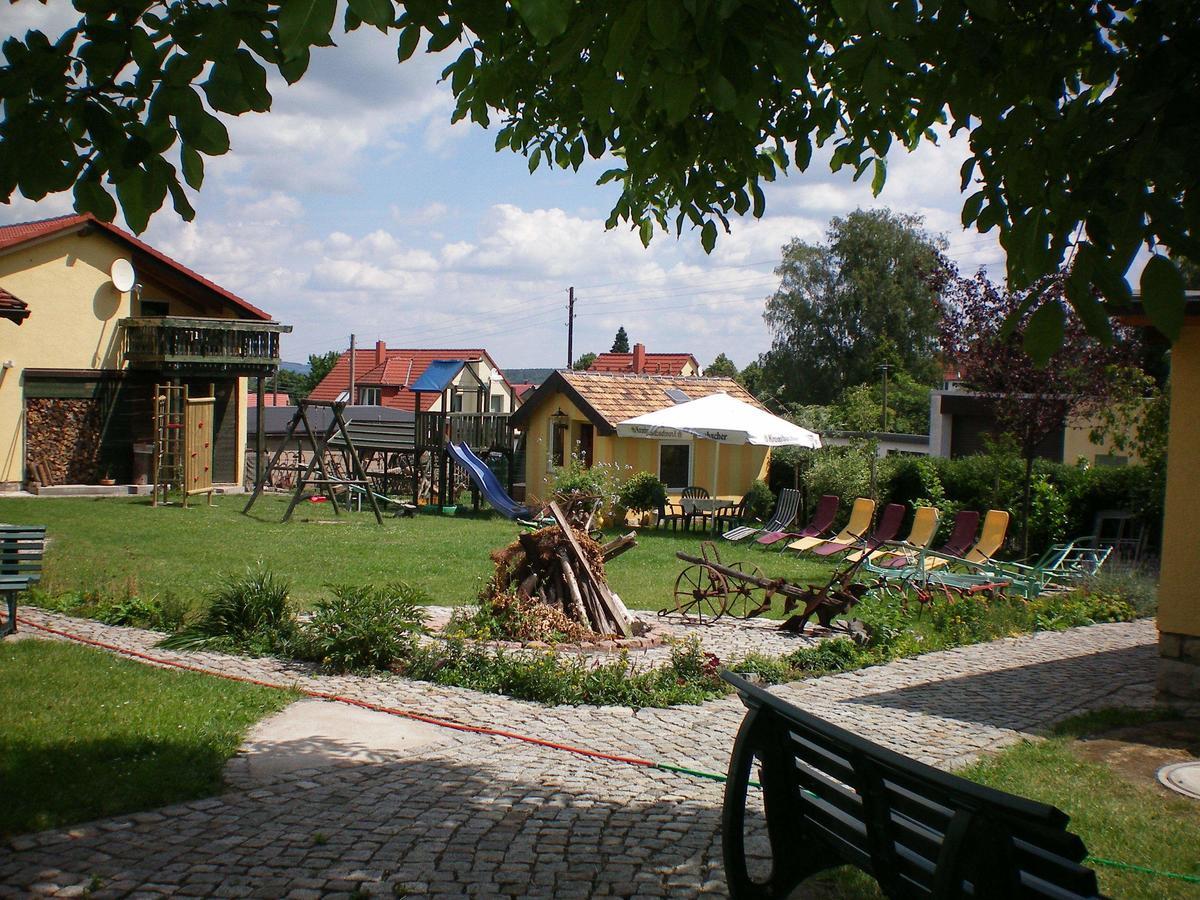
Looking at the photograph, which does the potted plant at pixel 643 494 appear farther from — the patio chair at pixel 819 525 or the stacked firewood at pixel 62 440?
the stacked firewood at pixel 62 440

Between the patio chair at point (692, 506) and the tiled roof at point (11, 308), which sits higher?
the tiled roof at point (11, 308)

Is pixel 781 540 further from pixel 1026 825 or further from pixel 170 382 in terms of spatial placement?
pixel 170 382

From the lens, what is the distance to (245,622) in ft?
29.8

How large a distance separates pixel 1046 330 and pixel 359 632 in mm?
6298

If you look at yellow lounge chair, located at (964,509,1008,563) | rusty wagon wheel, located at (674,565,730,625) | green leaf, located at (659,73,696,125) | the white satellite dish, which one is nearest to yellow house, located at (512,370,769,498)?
yellow lounge chair, located at (964,509,1008,563)

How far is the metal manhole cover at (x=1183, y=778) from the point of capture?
5.54 meters

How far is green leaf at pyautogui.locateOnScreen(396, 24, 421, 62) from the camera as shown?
3643 mm

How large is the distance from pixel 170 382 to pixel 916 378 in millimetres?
36480

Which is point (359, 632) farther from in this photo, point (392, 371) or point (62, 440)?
point (392, 371)

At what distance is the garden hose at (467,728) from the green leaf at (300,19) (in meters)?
4.36

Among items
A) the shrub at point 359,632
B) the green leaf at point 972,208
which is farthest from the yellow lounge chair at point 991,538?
the green leaf at point 972,208

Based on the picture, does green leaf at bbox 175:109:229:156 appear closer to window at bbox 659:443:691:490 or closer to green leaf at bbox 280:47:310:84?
green leaf at bbox 280:47:310:84

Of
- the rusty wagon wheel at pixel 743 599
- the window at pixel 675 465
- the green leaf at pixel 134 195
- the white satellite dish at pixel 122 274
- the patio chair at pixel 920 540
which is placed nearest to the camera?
the green leaf at pixel 134 195

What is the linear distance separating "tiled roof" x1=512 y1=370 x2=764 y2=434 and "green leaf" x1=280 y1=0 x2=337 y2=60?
66.1 feet
